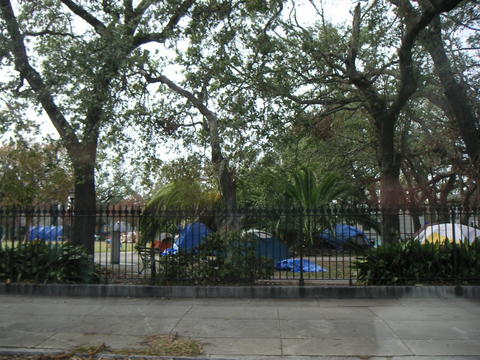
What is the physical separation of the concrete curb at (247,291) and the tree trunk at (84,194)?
146 cm


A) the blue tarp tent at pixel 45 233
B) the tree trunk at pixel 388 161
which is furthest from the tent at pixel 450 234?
the blue tarp tent at pixel 45 233

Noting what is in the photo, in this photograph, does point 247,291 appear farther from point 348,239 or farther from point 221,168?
point 221,168

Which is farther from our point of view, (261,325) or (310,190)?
(310,190)

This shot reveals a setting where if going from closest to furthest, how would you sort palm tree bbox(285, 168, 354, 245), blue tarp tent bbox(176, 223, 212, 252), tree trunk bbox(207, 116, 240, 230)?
1. blue tarp tent bbox(176, 223, 212, 252)
2. tree trunk bbox(207, 116, 240, 230)
3. palm tree bbox(285, 168, 354, 245)

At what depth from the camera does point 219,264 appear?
10.2 metres

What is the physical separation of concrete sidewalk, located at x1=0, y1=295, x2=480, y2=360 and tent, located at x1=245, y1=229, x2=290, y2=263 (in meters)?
1.73

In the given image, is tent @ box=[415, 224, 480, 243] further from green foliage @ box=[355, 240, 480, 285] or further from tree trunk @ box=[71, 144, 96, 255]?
tree trunk @ box=[71, 144, 96, 255]

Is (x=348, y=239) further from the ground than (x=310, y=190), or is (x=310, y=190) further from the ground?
(x=310, y=190)

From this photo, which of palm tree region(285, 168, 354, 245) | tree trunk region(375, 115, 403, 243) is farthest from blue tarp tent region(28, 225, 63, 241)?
palm tree region(285, 168, 354, 245)

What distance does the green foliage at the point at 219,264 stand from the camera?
10.1 meters

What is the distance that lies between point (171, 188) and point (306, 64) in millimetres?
9835

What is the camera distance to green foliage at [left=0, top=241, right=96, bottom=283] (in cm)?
1027

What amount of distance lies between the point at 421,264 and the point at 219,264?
4.27 meters

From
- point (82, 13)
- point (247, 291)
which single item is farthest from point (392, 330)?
point (82, 13)
